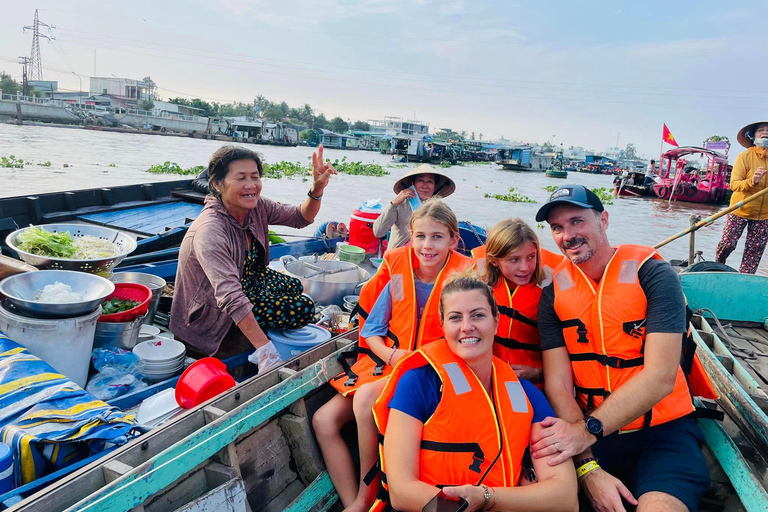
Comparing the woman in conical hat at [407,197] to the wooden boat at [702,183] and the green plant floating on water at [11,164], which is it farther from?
the wooden boat at [702,183]

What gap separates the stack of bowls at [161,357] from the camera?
3.05m

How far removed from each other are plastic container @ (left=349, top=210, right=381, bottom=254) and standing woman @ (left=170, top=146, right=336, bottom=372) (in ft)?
9.11

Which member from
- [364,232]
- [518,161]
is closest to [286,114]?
[518,161]

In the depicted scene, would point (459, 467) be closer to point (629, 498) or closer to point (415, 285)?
point (629, 498)

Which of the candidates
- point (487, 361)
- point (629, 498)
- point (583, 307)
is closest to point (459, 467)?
point (487, 361)

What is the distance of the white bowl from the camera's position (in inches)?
121

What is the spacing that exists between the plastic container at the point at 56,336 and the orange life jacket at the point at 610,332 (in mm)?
2557

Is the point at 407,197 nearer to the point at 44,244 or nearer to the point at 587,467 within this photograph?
the point at 44,244

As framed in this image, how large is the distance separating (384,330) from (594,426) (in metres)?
1.18

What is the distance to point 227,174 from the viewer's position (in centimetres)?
322

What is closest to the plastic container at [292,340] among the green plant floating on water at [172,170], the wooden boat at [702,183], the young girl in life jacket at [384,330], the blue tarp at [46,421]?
the young girl in life jacket at [384,330]

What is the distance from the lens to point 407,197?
5051mm

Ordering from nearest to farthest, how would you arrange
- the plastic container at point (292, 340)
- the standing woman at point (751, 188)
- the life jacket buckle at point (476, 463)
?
1. the life jacket buckle at point (476, 463)
2. the plastic container at point (292, 340)
3. the standing woman at point (751, 188)

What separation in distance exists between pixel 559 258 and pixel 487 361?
3.07 feet
